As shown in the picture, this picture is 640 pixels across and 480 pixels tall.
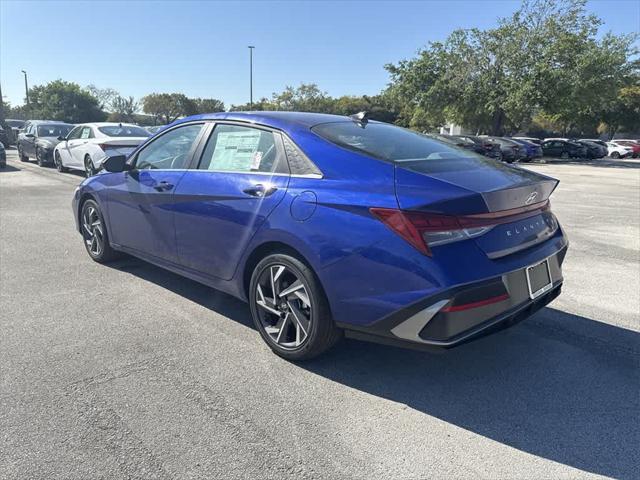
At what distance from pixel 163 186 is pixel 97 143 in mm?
9412

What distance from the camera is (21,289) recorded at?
4766 millimetres

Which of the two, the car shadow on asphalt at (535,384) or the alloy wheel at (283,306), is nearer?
the car shadow on asphalt at (535,384)

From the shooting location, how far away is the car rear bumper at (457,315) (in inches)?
102

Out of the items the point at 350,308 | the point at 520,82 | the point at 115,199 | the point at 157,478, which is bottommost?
the point at 157,478

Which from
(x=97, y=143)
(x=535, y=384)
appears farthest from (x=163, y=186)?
(x=97, y=143)

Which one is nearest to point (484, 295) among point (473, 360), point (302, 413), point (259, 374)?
point (473, 360)

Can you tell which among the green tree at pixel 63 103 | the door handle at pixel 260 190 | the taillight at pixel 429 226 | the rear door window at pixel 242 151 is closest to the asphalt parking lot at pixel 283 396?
the taillight at pixel 429 226

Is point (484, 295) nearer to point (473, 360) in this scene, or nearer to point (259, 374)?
point (473, 360)

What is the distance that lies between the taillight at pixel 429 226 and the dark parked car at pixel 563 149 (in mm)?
36718

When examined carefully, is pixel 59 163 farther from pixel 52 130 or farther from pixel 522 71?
pixel 522 71

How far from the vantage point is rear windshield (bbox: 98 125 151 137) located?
41.5 feet

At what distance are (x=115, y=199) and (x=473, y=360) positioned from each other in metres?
3.66

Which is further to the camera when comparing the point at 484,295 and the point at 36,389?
the point at 36,389

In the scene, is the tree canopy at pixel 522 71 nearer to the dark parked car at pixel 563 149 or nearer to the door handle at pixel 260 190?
the dark parked car at pixel 563 149
